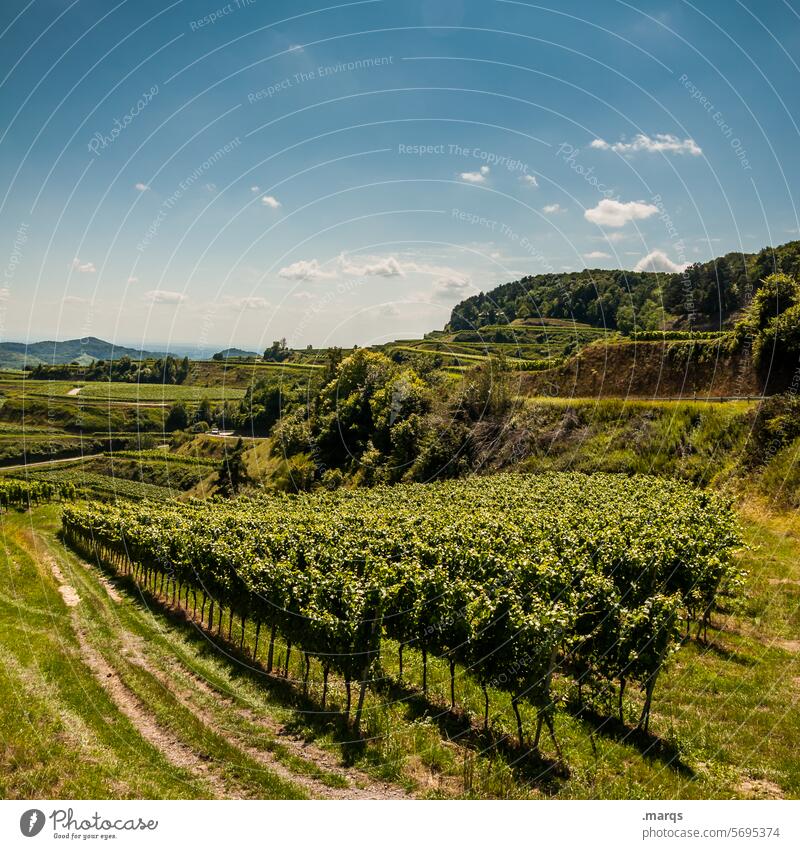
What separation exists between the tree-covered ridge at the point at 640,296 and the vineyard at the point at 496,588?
45.3 meters

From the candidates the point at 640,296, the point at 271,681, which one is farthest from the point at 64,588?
the point at 640,296

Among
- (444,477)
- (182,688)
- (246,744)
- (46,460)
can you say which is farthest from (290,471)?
(46,460)

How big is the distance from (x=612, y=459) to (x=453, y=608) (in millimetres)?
40969

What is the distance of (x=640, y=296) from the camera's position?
5123 inches

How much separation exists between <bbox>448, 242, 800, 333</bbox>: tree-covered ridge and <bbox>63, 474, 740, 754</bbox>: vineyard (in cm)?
4526

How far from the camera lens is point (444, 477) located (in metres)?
73.8

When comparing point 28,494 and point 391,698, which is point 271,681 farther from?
point 28,494

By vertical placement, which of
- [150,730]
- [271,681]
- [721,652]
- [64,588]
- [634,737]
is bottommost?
[64,588]

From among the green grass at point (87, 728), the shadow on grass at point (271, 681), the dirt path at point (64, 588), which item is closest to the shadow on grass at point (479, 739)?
the shadow on grass at point (271, 681)

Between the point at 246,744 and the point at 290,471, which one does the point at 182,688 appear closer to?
the point at 246,744

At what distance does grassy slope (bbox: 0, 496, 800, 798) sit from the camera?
1529 cm

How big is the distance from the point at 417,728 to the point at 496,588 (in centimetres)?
590

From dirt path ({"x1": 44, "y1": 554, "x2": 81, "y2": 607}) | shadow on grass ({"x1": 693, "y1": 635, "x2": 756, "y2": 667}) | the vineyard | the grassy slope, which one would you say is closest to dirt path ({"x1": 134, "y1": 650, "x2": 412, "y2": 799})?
the grassy slope

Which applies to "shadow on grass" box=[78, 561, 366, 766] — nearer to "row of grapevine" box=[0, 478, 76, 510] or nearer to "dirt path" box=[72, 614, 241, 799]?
"dirt path" box=[72, 614, 241, 799]
